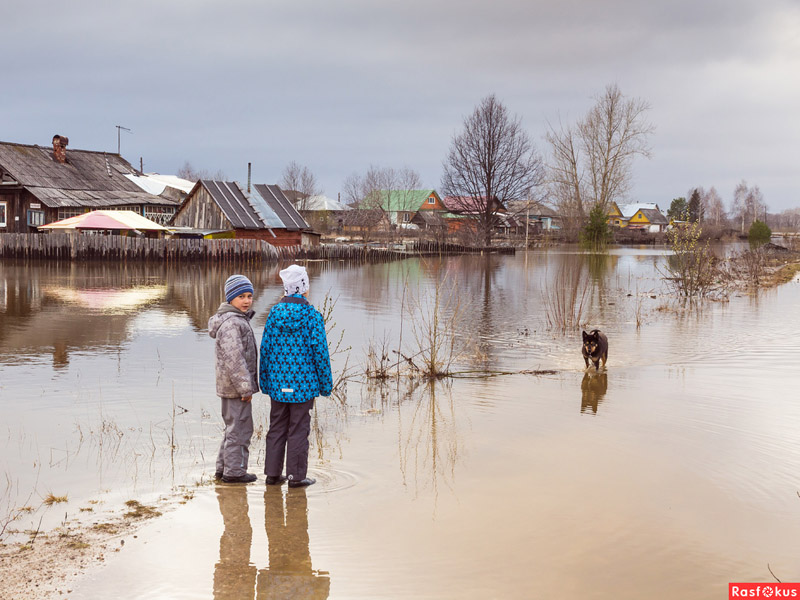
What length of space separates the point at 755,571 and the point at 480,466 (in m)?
2.40

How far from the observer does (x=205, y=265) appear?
37094 millimetres

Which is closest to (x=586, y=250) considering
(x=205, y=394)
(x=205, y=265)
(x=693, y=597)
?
(x=205, y=265)

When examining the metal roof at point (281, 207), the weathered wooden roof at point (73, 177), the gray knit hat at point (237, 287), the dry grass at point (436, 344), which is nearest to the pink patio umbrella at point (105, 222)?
the weathered wooden roof at point (73, 177)

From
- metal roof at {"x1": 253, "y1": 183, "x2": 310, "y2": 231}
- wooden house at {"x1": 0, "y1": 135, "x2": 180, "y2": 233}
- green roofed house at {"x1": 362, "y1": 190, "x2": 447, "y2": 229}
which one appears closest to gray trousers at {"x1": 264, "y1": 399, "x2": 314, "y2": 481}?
wooden house at {"x1": 0, "y1": 135, "x2": 180, "y2": 233}

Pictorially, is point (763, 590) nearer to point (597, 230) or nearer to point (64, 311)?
point (64, 311)

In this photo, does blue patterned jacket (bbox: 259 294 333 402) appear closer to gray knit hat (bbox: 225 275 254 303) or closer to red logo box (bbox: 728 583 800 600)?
gray knit hat (bbox: 225 275 254 303)

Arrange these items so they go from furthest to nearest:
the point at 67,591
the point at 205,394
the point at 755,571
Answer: the point at 205,394 < the point at 755,571 < the point at 67,591

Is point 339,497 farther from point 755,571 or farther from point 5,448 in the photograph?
point 5,448

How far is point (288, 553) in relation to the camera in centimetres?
455

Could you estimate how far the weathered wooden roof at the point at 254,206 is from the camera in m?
45.8

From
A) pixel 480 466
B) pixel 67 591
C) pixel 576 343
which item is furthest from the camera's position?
pixel 576 343

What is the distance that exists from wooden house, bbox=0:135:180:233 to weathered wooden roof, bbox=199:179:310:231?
6097 mm

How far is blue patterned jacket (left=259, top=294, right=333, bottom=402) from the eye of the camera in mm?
5422

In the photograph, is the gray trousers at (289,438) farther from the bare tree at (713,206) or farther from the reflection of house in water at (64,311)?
the bare tree at (713,206)
